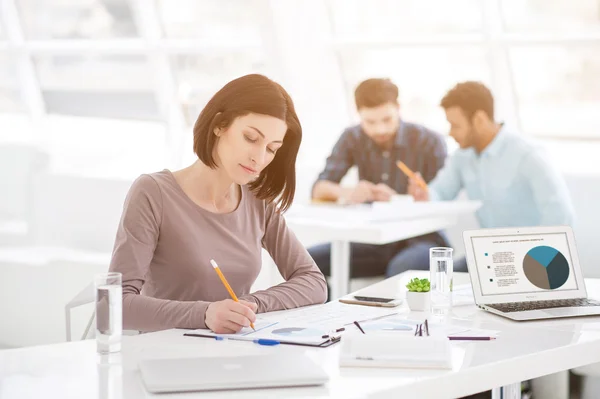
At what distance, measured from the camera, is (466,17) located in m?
5.11

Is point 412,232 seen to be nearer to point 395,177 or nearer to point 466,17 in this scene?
point 395,177

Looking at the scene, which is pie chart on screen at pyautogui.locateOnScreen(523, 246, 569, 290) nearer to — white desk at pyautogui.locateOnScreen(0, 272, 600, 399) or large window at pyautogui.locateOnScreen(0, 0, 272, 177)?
white desk at pyautogui.locateOnScreen(0, 272, 600, 399)

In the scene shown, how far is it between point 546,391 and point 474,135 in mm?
1345

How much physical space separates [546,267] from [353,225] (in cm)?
160

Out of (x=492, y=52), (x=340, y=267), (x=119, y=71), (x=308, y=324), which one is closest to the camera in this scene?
(x=308, y=324)

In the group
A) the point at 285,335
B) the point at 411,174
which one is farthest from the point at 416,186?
the point at 285,335

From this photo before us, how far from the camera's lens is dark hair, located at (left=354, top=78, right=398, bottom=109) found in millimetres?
4355

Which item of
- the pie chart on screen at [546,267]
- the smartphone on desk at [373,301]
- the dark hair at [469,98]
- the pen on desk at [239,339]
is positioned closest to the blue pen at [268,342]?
the pen on desk at [239,339]

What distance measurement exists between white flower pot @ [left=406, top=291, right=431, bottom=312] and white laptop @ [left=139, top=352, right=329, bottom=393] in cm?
61

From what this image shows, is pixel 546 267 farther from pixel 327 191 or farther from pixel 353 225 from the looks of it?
pixel 327 191

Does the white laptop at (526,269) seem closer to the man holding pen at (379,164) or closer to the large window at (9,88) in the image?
the man holding pen at (379,164)

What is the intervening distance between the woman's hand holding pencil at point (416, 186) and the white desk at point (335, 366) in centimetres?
229

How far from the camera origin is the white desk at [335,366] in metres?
1.50

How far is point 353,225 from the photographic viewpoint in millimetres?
3865
